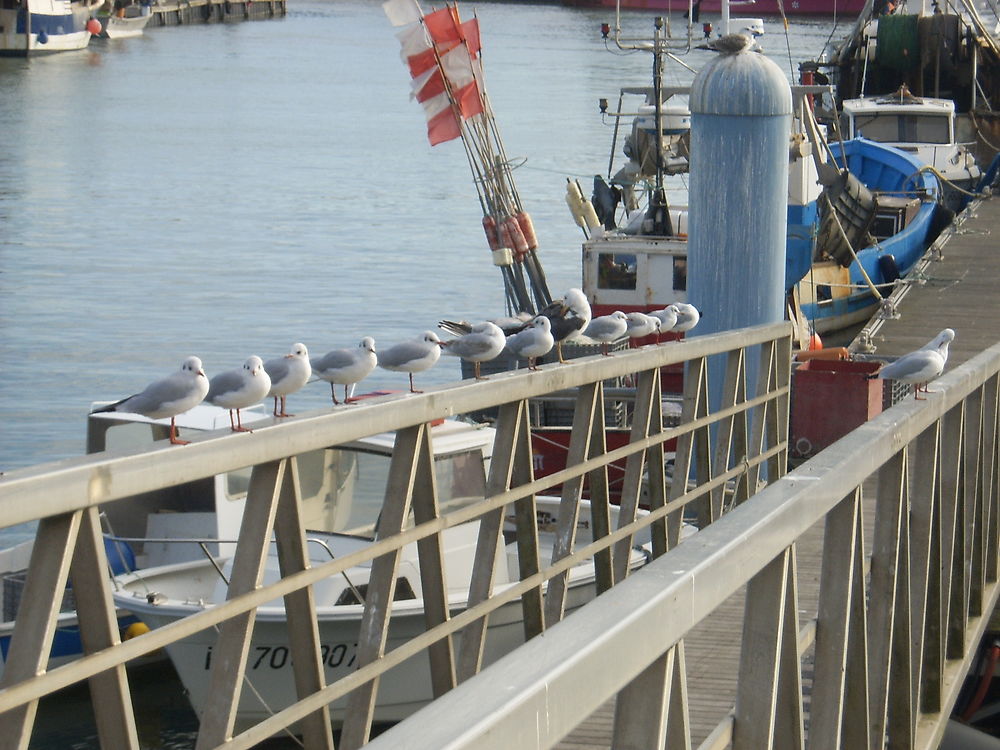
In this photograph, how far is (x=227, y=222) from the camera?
3534 centimetres

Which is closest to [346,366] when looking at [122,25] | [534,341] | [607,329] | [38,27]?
[534,341]

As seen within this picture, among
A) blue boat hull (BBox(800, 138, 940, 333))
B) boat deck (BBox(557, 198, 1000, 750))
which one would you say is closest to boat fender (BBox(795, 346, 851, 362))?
boat deck (BBox(557, 198, 1000, 750))

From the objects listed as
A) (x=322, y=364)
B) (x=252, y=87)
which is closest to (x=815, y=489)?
(x=322, y=364)

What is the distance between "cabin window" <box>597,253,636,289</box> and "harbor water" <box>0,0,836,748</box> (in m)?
4.38

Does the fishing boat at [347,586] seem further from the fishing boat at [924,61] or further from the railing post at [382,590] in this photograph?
the fishing boat at [924,61]

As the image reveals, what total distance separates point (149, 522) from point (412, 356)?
6.62m

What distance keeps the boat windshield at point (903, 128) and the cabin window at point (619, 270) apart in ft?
48.4

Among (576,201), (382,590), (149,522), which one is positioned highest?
(576,201)

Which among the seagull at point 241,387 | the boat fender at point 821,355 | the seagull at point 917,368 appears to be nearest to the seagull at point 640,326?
the seagull at point 917,368

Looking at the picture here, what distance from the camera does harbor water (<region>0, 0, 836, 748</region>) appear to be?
2317 centimetres

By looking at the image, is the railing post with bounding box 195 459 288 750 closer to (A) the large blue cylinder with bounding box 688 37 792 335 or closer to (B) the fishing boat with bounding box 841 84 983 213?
(A) the large blue cylinder with bounding box 688 37 792 335

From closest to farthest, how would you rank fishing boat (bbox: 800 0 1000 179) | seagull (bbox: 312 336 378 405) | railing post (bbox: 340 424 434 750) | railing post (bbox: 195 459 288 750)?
railing post (bbox: 195 459 288 750)
railing post (bbox: 340 424 434 750)
seagull (bbox: 312 336 378 405)
fishing boat (bbox: 800 0 1000 179)

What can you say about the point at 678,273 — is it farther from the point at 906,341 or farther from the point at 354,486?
the point at 354,486

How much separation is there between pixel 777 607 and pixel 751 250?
17.4 ft
